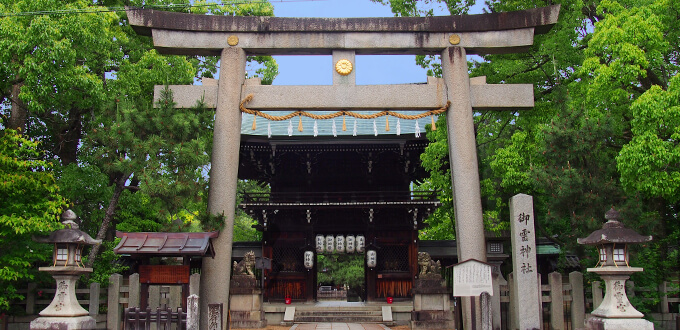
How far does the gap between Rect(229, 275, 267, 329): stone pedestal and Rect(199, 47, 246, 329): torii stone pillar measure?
3.51m

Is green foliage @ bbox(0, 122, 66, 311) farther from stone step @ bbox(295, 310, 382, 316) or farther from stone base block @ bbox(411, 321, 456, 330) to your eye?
stone base block @ bbox(411, 321, 456, 330)

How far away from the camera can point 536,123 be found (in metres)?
13.5

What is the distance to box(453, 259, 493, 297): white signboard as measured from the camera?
9.41 meters

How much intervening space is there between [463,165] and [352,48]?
143 inches

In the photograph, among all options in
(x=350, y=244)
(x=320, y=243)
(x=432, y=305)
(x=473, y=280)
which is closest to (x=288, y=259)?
(x=320, y=243)

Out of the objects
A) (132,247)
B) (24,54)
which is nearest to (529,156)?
(132,247)

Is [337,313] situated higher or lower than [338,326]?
higher

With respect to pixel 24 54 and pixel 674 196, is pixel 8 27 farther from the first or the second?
pixel 674 196

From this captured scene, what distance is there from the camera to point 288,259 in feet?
61.2

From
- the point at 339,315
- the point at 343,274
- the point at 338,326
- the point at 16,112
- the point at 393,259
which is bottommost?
the point at 338,326

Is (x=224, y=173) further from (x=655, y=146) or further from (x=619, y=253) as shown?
(x=655, y=146)

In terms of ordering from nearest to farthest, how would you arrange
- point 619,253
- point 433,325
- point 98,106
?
point 619,253 → point 98,106 → point 433,325

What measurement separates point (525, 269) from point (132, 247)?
299 inches

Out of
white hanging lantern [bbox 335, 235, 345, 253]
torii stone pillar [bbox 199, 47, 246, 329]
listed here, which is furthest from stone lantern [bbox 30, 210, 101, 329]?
white hanging lantern [bbox 335, 235, 345, 253]
